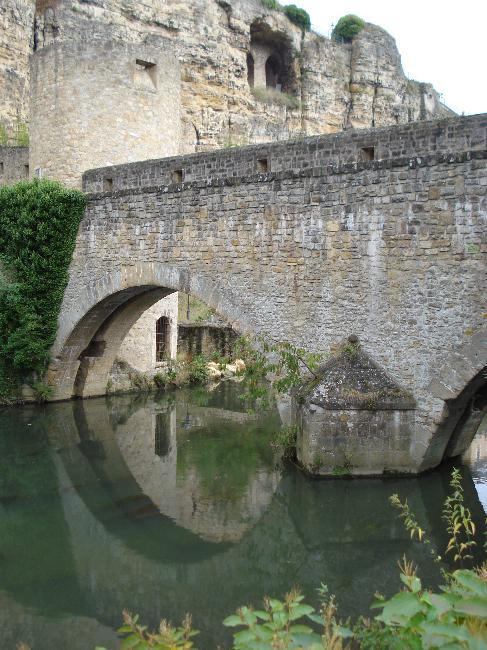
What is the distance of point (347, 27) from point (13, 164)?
64.2 ft

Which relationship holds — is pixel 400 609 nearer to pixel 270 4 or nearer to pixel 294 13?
pixel 270 4

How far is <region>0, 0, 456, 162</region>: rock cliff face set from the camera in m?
22.6

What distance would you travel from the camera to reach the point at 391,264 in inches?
312

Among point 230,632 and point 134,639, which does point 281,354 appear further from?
point 134,639

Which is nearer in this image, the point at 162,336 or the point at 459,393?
the point at 459,393

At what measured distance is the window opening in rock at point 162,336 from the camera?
1528cm

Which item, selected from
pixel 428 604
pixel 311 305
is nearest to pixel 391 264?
pixel 311 305

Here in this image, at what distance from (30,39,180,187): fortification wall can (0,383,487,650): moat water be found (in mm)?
5469

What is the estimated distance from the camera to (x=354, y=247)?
821cm

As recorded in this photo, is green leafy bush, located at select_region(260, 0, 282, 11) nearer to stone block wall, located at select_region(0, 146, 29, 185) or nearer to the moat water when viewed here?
stone block wall, located at select_region(0, 146, 29, 185)

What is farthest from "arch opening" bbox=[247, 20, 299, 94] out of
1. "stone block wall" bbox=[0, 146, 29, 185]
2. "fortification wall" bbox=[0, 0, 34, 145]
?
"stone block wall" bbox=[0, 146, 29, 185]

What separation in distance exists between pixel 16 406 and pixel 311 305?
676 cm

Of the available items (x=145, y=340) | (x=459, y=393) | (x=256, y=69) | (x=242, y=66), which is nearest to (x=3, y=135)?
(x=145, y=340)

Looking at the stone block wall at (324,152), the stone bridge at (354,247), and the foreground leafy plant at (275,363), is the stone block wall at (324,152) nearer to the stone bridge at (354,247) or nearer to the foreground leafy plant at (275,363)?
the stone bridge at (354,247)
